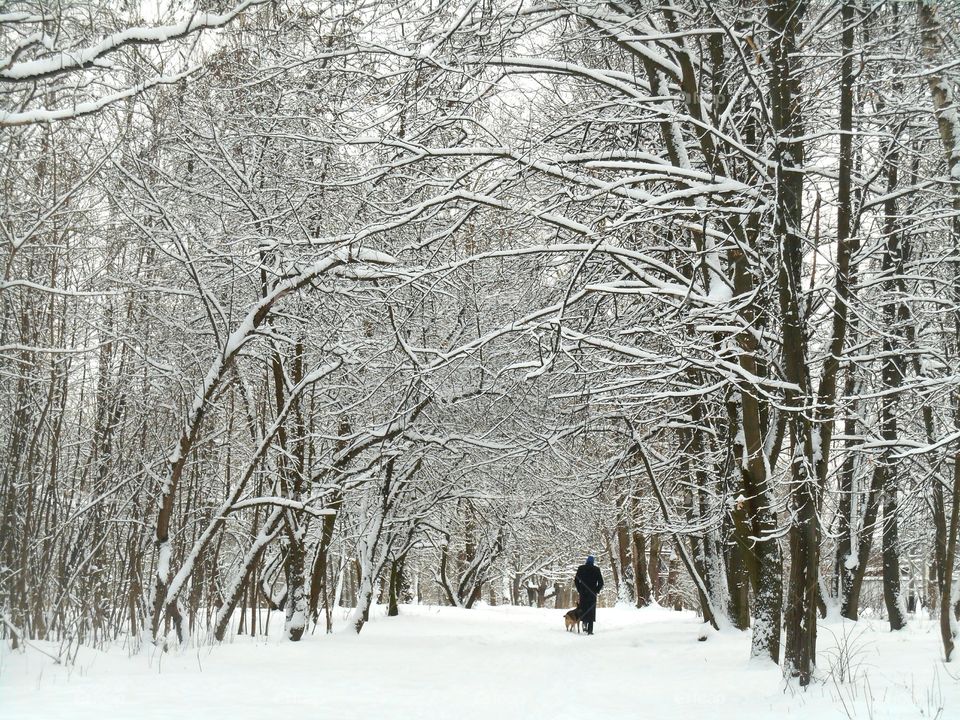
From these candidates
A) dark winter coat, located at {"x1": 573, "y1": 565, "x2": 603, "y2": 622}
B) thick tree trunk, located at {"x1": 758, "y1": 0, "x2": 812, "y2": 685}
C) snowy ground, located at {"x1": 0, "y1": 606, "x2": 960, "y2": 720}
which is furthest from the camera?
dark winter coat, located at {"x1": 573, "y1": 565, "x2": 603, "y2": 622}

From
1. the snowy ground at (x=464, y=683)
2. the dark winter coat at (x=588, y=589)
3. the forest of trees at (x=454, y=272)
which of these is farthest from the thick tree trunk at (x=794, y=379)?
the dark winter coat at (x=588, y=589)

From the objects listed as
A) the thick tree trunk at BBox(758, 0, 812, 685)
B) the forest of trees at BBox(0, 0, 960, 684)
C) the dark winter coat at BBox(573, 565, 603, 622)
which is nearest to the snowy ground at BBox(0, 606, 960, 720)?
the thick tree trunk at BBox(758, 0, 812, 685)

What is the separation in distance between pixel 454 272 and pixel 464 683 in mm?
4429

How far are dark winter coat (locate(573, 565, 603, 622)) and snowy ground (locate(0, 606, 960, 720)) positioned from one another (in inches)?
180

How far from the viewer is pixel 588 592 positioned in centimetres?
1694

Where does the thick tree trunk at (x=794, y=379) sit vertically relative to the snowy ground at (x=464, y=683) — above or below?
above

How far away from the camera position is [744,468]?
8.90 meters

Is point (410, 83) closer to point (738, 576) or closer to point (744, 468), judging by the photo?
point (744, 468)

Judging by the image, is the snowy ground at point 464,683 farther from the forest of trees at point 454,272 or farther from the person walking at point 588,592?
the person walking at point 588,592

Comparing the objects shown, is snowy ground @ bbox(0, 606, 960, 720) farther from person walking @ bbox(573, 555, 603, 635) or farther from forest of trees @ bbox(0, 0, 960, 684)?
person walking @ bbox(573, 555, 603, 635)

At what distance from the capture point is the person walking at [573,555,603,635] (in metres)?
16.6

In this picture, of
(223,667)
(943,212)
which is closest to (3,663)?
(223,667)

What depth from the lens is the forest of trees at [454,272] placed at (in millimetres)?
7316

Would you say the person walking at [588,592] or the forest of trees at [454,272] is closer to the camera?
the forest of trees at [454,272]
